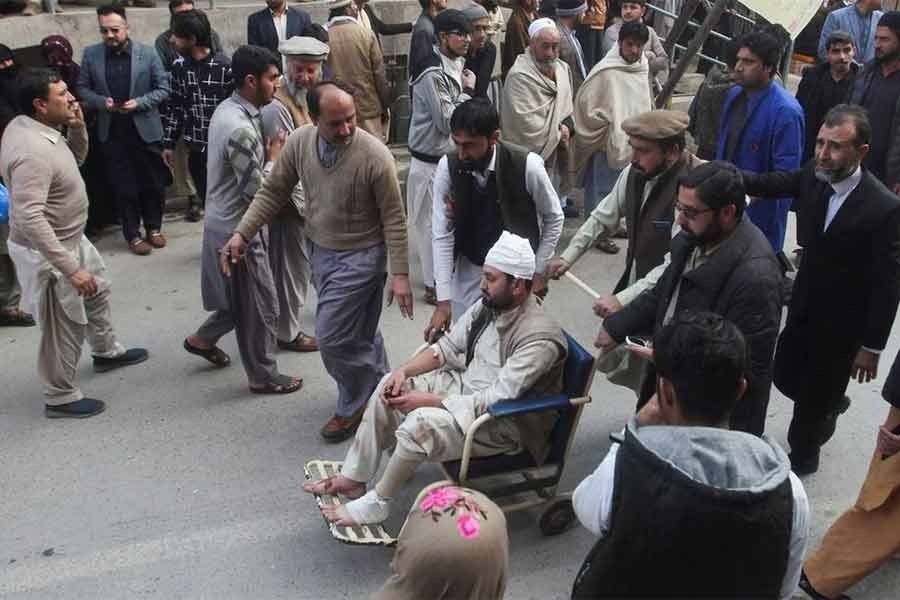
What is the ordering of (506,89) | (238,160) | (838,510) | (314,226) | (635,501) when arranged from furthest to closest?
(506,89), (238,160), (314,226), (838,510), (635,501)

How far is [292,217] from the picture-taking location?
5.00 meters

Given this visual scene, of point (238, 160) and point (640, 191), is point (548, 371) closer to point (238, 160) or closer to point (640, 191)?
point (640, 191)

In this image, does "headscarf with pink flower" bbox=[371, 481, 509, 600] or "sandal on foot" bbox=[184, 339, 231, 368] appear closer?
"headscarf with pink flower" bbox=[371, 481, 509, 600]

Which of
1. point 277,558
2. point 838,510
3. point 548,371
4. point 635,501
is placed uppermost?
point 635,501

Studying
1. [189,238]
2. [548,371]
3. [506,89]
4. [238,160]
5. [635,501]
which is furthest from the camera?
[189,238]

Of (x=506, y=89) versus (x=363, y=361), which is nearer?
(x=363, y=361)

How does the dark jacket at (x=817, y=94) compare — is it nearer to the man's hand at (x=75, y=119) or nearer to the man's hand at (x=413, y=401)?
the man's hand at (x=413, y=401)

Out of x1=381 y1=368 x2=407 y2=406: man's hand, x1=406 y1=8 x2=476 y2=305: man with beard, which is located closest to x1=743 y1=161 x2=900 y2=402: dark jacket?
x1=381 y1=368 x2=407 y2=406: man's hand

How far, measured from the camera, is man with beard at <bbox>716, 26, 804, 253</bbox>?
190 inches

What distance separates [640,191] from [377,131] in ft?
12.1

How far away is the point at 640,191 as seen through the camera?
3977 mm

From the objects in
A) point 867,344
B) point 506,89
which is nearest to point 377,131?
point 506,89

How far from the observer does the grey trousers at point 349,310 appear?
4156 mm

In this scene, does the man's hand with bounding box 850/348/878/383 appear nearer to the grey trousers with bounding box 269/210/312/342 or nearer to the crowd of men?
the crowd of men
